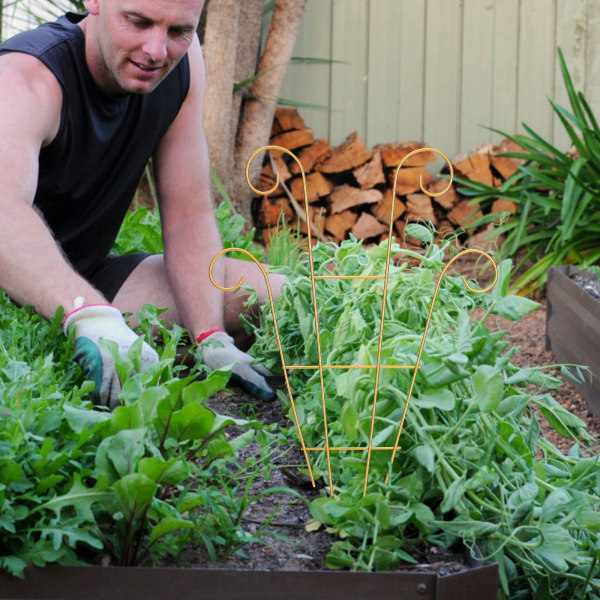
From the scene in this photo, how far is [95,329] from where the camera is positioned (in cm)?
160

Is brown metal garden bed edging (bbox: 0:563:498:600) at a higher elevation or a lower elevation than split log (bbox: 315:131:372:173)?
higher

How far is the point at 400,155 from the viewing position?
207 inches

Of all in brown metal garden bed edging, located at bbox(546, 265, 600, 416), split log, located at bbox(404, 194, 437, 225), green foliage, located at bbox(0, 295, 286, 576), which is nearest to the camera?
green foliage, located at bbox(0, 295, 286, 576)

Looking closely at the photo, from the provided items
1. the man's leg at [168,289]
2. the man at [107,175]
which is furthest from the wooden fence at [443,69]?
the man's leg at [168,289]

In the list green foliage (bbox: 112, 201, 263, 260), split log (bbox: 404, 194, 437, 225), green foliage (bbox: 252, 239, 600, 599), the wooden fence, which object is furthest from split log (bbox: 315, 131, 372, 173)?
green foliage (bbox: 252, 239, 600, 599)

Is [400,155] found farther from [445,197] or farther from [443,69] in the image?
[443,69]

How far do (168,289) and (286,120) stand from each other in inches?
118

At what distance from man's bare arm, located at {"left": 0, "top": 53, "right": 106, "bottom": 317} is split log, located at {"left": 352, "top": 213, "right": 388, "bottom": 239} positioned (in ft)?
10.9

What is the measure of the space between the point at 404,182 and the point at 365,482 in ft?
13.8

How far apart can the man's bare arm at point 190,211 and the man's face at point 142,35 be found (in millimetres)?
388

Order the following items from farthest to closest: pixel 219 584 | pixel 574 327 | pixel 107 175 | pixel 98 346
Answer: pixel 574 327
pixel 107 175
pixel 98 346
pixel 219 584

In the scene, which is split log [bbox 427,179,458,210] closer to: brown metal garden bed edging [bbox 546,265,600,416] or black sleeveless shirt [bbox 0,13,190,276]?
brown metal garden bed edging [bbox 546,265,600,416]

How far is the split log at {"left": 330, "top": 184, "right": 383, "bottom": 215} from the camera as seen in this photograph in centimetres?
517

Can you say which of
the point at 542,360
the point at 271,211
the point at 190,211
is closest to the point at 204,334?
the point at 190,211
